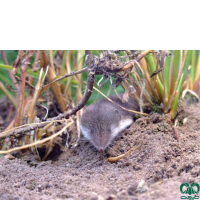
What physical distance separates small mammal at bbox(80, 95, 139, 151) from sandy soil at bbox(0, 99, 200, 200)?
0.11 metres

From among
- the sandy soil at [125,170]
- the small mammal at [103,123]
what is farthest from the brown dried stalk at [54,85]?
the sandy soil at [125,170]

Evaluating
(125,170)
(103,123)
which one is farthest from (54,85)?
(125,170)

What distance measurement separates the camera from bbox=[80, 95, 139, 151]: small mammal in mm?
2425

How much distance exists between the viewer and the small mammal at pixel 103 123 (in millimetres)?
2425

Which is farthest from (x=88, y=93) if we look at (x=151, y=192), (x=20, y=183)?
(x=151, y=192)

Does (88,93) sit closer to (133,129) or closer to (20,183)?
Answer: (133,129)

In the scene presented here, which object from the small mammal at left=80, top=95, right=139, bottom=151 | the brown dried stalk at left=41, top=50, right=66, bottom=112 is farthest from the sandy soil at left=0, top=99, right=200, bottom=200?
the brown dried stalk at left=41, top=50, right=66, bottom=112

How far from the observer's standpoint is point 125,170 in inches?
72.6

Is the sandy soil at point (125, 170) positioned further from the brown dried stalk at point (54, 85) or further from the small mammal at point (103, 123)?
the brown dried stalk at point (54, 85)

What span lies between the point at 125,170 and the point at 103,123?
0.77 meters

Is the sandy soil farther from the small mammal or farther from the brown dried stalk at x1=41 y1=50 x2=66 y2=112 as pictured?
Result: the brown dried stalk at x1=41 y1=50 x2=66 y2=112

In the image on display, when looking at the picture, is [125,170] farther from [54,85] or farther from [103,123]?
[54,85]

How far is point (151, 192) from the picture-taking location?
1.31 m
